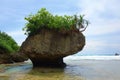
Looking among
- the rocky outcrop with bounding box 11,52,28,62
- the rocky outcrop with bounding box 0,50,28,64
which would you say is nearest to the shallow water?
the rocky outcrop with bounding box 0,50,28,64

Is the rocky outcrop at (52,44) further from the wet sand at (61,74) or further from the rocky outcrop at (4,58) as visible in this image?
the rocky outcrop at (4,58)

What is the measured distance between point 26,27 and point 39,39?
193 cm

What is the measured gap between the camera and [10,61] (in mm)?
30141

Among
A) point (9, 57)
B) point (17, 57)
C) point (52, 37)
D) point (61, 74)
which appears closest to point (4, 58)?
point (9, 57)

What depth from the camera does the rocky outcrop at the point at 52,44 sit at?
775 inches

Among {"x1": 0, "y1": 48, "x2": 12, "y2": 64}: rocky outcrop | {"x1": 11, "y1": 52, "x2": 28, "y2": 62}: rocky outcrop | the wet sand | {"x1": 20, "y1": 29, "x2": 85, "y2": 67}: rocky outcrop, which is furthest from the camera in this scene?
{"x1": 11, "y1": 52, "x2": 28, "y2": 62}: rocky outcrop

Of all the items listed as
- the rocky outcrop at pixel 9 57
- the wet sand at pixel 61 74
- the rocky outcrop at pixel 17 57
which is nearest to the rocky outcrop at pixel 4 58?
the rocky outcrop at pixel 9 57

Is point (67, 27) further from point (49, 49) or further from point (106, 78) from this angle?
point (106, 78)

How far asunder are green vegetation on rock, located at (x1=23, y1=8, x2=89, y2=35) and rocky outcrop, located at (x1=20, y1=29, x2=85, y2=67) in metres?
0.45

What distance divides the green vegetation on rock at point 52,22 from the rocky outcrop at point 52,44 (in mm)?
451

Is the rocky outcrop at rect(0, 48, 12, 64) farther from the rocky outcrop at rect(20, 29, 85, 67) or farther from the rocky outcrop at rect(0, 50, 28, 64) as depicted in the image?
the rocky outcrop at rect(20, 29, 85, 67)

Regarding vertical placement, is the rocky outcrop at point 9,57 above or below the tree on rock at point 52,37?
below

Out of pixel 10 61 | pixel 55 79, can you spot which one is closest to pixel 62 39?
pixel 55 79

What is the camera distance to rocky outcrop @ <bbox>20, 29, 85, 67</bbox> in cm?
1969
